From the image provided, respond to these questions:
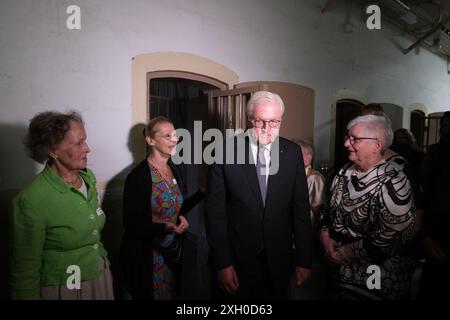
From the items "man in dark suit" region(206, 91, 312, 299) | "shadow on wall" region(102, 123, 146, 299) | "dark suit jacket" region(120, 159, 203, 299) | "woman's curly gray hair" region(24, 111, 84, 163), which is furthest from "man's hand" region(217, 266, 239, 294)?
"shadow on wall" region(102, 123, 146, 299)

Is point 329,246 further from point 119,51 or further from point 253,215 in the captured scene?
point 119,51

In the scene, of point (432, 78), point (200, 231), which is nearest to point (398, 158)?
point (200, 231)

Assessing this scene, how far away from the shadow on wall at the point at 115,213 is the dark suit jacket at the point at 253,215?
1277 mm

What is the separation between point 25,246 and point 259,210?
3.99ft

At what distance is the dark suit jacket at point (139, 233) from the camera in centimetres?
197

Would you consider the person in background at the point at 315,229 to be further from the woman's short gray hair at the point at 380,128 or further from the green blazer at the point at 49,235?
the green blazer at the point at 49,235

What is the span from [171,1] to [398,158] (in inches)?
98.3

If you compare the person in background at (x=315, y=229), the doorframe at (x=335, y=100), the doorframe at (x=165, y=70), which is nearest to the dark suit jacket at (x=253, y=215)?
the person in background at (x=315, y=229)

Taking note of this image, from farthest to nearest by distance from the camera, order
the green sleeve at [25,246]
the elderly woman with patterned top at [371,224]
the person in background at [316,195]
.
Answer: the person in background at [316,195] → the elderly woman with patterned top at [371,224] → the green sleeve at [25,246]

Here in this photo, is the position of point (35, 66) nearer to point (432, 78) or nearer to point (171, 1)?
point (171, 1)

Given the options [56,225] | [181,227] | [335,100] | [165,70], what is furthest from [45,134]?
[335,100]

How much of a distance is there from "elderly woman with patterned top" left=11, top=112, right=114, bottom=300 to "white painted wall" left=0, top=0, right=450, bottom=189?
839 millimetres

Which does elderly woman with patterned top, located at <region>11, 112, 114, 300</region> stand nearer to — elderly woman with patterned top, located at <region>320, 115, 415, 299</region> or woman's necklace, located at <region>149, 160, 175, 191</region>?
woman's necklace, located at <region>149, 160, 175, 191</region>

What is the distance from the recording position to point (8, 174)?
2.17 m
